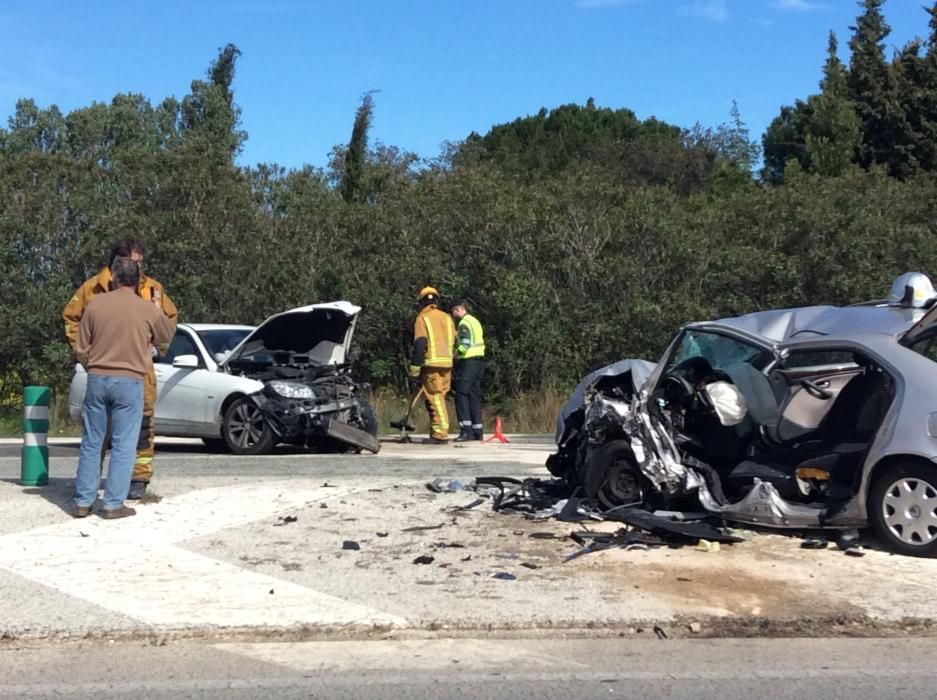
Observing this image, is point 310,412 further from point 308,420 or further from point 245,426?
point 245,426

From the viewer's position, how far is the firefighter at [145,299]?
8328 millimetres

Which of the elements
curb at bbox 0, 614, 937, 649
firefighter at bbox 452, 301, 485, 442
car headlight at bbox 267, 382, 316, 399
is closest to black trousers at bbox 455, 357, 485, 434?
firefighter at bbox 452, 301, 485, 442

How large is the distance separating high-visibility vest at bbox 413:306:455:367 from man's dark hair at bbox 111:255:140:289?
6438 mm

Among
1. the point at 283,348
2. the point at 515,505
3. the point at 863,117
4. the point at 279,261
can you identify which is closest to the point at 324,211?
the point at 279,261

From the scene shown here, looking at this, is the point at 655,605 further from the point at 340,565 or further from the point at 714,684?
the point at 340,565

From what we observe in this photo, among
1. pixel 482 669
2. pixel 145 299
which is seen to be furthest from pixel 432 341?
pixel 482 669

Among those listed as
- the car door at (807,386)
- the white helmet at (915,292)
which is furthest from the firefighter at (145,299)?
the white helmet at (915,292)

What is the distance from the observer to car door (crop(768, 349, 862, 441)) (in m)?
8.01

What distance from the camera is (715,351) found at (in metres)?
8.12

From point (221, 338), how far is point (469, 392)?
332 cm

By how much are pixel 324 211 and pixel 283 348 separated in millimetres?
9038

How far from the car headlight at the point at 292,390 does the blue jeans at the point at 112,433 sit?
444 cm

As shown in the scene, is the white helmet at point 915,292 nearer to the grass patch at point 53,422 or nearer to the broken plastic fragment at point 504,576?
the broken plastic fragment at point 504,576

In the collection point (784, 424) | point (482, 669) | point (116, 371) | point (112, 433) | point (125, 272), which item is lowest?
point (482, 669)
